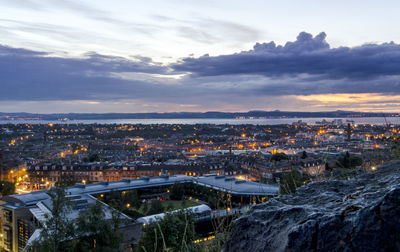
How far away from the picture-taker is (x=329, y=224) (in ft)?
4.01

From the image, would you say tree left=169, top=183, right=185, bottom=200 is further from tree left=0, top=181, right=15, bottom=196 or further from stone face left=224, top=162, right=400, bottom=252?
stone face left=224, top=162, right=400, bottom=252

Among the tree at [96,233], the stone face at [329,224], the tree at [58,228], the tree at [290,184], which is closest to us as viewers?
the stone face at [329,224]

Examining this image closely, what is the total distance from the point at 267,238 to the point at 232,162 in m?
48.3

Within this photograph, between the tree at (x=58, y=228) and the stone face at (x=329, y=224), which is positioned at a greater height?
the stone face at (x=329, y=224)

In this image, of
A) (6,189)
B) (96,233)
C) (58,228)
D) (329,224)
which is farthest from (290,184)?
(6,189)

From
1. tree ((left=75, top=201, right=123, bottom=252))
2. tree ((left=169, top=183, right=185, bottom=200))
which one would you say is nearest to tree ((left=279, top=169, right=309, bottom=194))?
tree ((left=75, top=201, right=123, bottom=252))

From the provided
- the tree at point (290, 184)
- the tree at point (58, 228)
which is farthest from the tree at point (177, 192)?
the tree at point (58, 228)

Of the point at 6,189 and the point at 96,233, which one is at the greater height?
the point at 96,233

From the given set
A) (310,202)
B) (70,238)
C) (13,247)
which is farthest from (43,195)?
(310,202)

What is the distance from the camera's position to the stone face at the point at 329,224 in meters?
1.13

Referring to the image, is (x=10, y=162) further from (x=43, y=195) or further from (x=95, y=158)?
(x=43, y=195)

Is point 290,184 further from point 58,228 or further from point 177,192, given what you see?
point 177,192

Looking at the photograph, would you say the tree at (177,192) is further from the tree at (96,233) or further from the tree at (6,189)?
the tree at (96,233)

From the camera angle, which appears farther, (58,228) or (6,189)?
(6,189)
